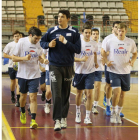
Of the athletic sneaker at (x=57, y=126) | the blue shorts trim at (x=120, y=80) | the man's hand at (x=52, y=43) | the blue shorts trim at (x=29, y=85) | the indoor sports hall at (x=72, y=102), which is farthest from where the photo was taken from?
the blue shorts trim at (x=120, y=80)

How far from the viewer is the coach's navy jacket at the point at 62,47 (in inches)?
235

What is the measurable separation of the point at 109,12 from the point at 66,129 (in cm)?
1948

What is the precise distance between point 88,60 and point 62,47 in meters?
1.56

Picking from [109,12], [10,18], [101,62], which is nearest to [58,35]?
[101,62]

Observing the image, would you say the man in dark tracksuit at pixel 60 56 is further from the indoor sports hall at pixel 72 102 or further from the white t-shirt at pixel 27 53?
the white t-shirt at pixel 27 53

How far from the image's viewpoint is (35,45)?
6.78m

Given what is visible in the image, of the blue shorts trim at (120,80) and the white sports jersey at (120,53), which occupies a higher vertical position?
the white sports jersey at (120,53)

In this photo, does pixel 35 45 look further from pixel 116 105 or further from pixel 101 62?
pixel 101 62

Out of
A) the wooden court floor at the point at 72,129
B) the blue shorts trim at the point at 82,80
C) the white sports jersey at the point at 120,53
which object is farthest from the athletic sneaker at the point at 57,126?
the white sports jersey at the point at 120,53

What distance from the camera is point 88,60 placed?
742 cm

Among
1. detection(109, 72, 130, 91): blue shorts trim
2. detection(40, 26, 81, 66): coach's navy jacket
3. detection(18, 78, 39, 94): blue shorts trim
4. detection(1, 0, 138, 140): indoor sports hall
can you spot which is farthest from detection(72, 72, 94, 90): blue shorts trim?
detection(40, 26, 81, 66): coach's navy jacket

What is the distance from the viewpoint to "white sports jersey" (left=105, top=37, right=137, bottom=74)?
23.6 feet

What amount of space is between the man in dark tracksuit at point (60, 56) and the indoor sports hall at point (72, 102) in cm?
55

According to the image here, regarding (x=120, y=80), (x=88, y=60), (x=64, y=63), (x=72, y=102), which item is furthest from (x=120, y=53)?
(x=72, y=102)
